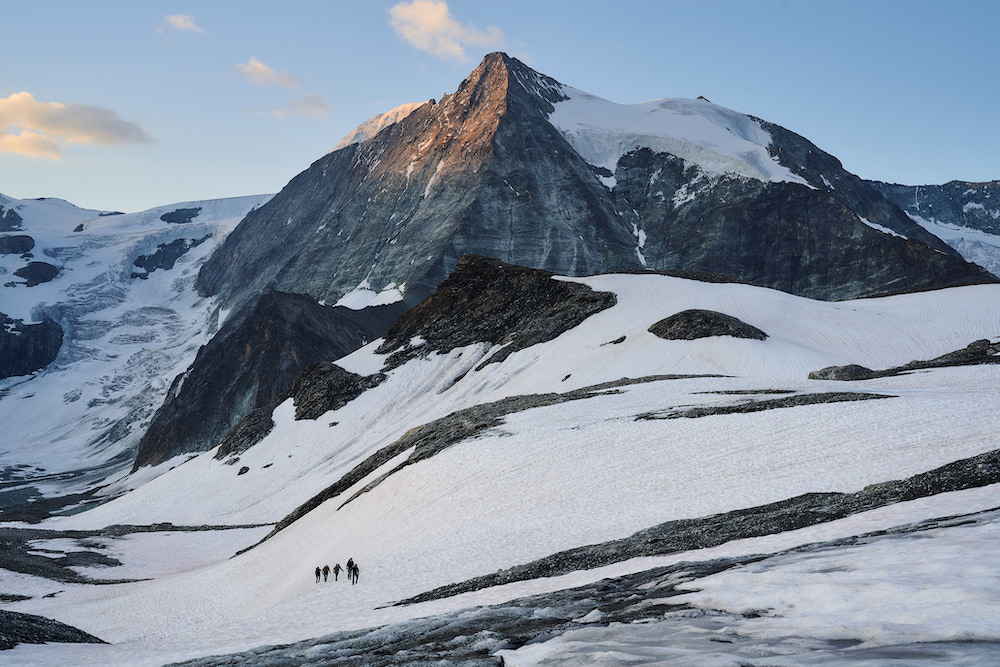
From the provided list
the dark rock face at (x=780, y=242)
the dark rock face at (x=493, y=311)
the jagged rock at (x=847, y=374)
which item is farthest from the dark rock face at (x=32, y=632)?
the dark rock face at (x=780, y=242)

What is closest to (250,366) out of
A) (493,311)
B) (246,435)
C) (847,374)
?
(246,435)

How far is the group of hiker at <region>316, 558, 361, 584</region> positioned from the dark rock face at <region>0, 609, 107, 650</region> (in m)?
9.23

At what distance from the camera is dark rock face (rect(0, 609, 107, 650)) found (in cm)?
1772

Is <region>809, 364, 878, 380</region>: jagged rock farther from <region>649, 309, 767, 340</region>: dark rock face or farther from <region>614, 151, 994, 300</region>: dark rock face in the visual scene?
<region>614, 151, 994, 300</region>: dark rock face

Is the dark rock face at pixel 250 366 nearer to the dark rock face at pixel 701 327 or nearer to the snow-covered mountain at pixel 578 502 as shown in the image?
the snow-covered mountain at pixel 578 502

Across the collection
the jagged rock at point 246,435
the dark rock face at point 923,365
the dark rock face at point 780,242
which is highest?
the dark rock face at point 780,242

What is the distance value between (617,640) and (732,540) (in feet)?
30.9

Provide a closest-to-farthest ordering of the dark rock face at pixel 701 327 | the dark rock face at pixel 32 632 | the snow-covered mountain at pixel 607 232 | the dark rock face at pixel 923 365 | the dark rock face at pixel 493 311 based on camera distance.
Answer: the dark rock face at pixel 32 632, the dark rock face at pixel 923 365, the dark rock face at pixel 701 327, the dark rock face at pixel 493 311, the snow-covered mountain at pixel 607 232

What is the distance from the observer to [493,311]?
93.6 meters

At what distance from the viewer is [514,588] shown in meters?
19.2

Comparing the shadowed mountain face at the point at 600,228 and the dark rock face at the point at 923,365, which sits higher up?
the shadowed mountain face at the point at 600,228

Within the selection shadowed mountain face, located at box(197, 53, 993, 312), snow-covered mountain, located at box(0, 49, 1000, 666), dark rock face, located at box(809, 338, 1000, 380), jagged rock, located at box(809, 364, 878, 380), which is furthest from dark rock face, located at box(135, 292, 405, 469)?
dark rock face, located at box(809, 338, 1000, 380)

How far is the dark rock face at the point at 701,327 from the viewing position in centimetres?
6606

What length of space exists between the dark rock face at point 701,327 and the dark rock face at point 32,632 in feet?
185
